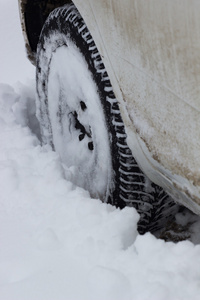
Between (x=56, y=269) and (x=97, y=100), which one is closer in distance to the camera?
(x=56, y=269)

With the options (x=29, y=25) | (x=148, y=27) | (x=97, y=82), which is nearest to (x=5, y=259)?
(x=97, y=82)

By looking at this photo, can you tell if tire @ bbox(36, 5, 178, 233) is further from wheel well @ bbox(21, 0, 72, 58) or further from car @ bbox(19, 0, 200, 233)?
wheel well @ bbox(21, 0, 72, 58)

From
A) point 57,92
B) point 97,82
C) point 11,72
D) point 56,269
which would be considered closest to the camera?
point 56,269

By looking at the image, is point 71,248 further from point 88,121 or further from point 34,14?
point 34,14

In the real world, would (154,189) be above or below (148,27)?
below

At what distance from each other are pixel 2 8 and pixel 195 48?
3.53 m

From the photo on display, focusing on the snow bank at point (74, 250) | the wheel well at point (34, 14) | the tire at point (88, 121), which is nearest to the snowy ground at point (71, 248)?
the snow bank at point (74, 250)

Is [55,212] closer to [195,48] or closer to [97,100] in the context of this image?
[97,100]

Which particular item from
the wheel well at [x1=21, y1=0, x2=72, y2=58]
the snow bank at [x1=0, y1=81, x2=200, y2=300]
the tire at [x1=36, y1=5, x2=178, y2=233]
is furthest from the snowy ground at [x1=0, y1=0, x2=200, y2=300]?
the wheel well at [x1=21, y1=0, x2=72, y2=58]

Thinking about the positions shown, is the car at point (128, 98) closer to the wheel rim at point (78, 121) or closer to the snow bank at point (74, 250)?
the wheel rim at point (78, 121)

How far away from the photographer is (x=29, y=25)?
7.81 ft

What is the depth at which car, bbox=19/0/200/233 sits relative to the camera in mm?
1118

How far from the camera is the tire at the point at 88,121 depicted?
1592mm

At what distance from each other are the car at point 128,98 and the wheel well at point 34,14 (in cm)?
32
